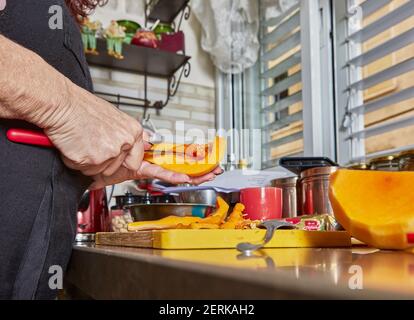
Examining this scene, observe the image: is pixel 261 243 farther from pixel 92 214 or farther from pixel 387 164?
pixel 92 214

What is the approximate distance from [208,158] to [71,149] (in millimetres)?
287

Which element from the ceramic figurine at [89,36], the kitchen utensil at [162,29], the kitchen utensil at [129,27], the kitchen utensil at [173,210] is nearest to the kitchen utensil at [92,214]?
the kitchen utensil at [173,210]

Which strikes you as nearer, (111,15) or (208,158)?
(208,158)

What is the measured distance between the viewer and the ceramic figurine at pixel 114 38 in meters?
1.99

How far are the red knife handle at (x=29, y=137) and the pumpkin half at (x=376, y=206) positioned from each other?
1.34 ft

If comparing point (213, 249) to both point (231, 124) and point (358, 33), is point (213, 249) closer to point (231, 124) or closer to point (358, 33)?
point (358, 33)

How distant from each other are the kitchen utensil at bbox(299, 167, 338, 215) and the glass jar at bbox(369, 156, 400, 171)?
0.12 m

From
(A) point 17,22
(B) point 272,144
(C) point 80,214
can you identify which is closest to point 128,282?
(A) point 17,22

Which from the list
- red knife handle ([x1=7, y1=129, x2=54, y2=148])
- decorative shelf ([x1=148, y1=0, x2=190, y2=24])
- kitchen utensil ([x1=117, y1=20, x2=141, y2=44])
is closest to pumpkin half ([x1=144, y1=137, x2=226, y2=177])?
red knife handle ([x1=7, y1=129, x2=54, y2=148])

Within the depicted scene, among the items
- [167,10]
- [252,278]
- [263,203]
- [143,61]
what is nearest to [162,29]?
[167,10]

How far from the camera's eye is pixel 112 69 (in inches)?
87.2

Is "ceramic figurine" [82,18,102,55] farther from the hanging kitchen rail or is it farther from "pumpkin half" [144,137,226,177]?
"pumpkin half" [144,137,226,177]

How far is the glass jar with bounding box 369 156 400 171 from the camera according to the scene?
103 cm
